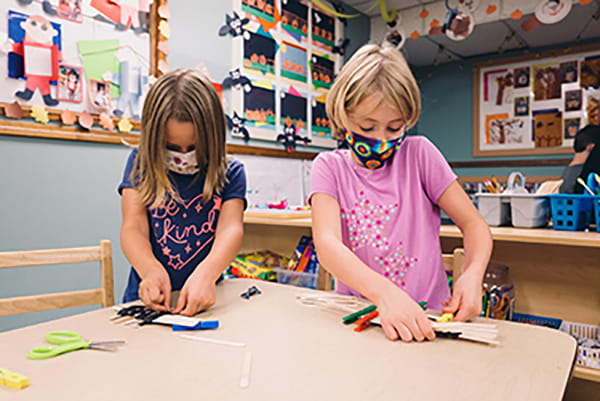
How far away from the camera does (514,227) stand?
5.49 feet

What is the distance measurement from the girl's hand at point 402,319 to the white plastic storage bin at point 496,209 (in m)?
1.14

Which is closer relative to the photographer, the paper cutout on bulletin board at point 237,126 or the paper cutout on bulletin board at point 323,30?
the paper cutout on bulletin board at point 237,126

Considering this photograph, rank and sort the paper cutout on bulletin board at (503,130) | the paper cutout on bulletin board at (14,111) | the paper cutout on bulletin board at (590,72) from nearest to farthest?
the paper cutout on bulletin board at (14,111) → the paper cutout on bulletin board at (590,72) → the paper cutout on bulletin board at (503,130)

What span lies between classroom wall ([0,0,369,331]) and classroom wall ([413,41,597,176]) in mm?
2891

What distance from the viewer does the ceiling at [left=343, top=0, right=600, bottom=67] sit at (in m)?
3.12

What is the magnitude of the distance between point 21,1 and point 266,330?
167 cm

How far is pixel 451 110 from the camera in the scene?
13.8 ft

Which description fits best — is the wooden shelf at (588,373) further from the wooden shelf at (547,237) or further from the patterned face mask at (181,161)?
the patterned face mask at (181,161)

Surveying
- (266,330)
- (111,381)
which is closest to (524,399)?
(266,330)

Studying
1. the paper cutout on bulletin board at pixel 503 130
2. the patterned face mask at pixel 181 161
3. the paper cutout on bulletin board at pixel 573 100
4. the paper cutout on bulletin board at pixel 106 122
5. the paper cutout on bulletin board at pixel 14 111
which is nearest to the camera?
the patterned face mask at pixel 181 161

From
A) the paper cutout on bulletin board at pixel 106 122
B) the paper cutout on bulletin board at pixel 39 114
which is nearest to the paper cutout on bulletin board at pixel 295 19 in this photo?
the paper cutout on bulletin board at pixel 106 122

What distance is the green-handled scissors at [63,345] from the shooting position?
61 centimetres

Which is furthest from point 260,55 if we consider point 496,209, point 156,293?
point 156,293

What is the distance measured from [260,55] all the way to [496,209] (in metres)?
1.74
